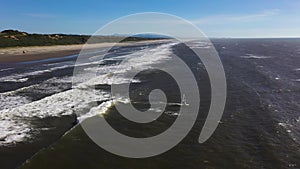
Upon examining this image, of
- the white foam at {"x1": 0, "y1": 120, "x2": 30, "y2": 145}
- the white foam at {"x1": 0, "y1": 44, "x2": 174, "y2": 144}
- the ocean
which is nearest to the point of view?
the ocean

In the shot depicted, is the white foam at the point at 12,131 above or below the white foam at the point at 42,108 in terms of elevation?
below

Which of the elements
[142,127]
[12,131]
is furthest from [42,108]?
[142,127]

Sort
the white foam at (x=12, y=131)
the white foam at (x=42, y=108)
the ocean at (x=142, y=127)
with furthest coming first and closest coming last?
the white foam at (x=42, y=108) → the white foam at (x=12, y=131) → the ocean at (x=142, y=127)

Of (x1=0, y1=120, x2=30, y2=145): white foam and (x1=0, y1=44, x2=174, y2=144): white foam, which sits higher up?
(x1=0, y1=44, x2=174, y2=144): white foam

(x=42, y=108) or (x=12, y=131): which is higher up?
(x=42, y=108)

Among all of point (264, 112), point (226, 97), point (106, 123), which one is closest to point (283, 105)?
point (264, 112)

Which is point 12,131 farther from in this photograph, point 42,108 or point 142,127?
point 142,127

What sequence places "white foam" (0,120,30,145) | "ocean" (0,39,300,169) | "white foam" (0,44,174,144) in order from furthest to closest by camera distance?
"white foam" (0,44,174,144) < "white foam" (0,120,30,145) < "ocean" (0,39,300,169)

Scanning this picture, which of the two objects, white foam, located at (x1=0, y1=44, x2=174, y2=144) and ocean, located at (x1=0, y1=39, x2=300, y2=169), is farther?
white foam, located at (x1=0, y1=44, x2=174, y2=144)

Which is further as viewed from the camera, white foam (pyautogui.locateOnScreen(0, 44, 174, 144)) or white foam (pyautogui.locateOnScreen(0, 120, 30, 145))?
white foam (pyautogui.locateOnScreen(0, 44, 174, 144))

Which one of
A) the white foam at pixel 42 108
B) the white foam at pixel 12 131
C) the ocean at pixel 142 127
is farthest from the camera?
the white foam at pixel 42 108

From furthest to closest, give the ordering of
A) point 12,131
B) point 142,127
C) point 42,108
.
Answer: point 42,108
point 142,127
point 12,131

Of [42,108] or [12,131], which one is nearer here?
[12,131]
